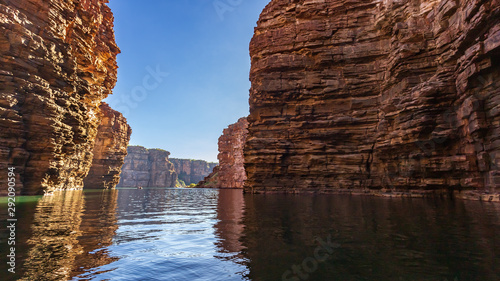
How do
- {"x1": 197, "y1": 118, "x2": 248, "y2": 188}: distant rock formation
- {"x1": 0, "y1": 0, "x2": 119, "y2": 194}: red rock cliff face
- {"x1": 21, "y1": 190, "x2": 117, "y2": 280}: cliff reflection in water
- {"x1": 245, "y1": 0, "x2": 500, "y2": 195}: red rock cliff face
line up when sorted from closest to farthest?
{"x1": 21, "y1": 190, "x2": 117, "y2": 280}: cliff reflection in water, {"x1": 245, "y1": 0, "x2": 500, "y2": 195}: red rock cliff face, {"x1": 0, "y1": 0, "x2": 119, "y2": 194}: red rock cliff face, {"x1": 197, "y1": 118, "x2": 248, "y2": 188}: distant rock formation

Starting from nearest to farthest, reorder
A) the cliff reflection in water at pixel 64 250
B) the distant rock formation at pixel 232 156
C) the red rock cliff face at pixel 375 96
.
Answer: the cliff reflection in water at pixel 64 250 → the red rock cliff face at pixel 375 96 → the distant rock formation at pixel 232 156

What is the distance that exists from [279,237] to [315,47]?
Result: 39901 millimetres

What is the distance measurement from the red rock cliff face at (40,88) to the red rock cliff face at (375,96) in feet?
92.5

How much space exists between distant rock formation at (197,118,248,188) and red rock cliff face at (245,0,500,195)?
7450 centimetres

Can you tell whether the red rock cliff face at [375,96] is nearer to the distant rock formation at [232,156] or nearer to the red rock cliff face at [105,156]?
the red rock cliff face at [105,156]

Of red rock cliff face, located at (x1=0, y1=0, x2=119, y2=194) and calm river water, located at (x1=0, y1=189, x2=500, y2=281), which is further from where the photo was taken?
red rock cliff face, located at (x1=0, y1=0, x2=119, y2=194)

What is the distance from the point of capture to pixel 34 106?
32562 mm

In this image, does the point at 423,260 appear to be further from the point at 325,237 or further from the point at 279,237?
the point at 279,237

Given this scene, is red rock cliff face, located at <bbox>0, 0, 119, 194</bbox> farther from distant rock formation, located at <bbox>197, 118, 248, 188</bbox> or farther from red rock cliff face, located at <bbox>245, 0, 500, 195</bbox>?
distant rock formation, located at <bbox>197, 118, 248, 188</bbox>

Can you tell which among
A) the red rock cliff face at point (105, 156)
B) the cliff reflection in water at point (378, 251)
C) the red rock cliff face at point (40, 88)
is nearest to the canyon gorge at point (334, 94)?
the red rock cliff face at point (40, 88)

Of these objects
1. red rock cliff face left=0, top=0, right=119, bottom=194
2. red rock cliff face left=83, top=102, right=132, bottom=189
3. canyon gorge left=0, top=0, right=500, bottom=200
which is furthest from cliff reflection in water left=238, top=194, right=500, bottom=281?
red rock cliff face left=83, top=102, right=132, bottom=189

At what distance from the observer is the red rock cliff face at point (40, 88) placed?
3005 centimetres

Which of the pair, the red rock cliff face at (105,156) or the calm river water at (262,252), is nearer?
the calm river water at (262,252)

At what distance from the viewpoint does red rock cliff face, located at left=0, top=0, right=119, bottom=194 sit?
1183 inches
